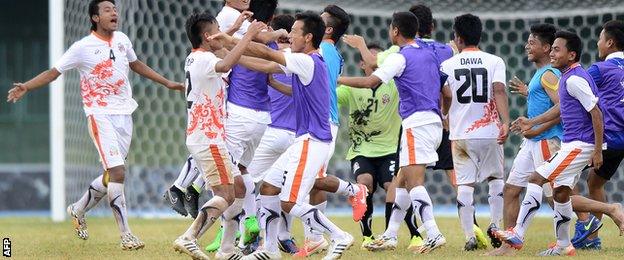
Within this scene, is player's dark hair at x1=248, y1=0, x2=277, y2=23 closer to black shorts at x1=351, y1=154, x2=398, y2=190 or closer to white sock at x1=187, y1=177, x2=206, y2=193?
white sock at x1=187, y1=177, x2=206, y2=193

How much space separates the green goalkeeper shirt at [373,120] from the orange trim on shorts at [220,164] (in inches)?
114

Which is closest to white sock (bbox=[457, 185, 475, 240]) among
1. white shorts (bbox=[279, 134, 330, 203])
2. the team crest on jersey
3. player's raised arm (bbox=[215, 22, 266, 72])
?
the team crest on jersey

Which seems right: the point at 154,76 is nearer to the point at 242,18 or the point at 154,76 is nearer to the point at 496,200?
the point at 242,18

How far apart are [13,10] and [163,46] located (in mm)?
7259

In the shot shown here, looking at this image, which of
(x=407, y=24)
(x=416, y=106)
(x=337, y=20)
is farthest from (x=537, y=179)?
(x=337, y=20)

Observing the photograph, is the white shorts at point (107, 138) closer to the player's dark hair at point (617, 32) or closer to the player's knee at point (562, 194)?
the player's knee at point (562, 194)

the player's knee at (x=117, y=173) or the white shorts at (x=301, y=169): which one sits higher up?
the white shorts at (x=301, y=169)

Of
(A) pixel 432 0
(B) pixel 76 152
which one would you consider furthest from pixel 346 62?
(B) pixel 76 152

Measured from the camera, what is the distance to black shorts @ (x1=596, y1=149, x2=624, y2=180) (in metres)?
10.8

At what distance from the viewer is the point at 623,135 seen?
1071 centimetres

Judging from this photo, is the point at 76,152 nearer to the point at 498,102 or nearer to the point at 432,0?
the point at 432,0

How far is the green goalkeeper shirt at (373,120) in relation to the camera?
39.3 ft

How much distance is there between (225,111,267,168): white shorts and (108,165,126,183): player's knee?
1126 mm

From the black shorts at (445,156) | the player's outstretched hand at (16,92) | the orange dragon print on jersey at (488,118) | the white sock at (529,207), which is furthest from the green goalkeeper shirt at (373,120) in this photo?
the player's outstretched hand at (16,92)
